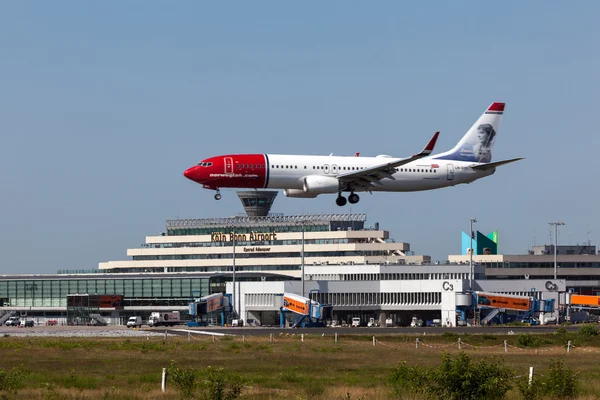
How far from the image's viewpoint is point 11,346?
9444 cm

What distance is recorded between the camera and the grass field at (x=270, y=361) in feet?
182

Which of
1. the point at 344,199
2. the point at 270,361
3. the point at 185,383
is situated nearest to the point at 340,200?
the point at 344,199

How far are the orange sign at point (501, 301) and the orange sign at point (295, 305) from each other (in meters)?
26.3

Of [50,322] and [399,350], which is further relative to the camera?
[50,322]

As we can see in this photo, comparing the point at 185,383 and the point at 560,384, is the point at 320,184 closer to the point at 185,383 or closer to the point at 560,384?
the point at 185,383

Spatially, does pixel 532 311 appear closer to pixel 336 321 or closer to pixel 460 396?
pixel 336 321

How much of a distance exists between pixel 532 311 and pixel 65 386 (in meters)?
112

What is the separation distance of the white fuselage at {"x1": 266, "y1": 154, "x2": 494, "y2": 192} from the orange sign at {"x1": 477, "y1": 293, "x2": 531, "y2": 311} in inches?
2162

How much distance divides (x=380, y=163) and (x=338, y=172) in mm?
4231

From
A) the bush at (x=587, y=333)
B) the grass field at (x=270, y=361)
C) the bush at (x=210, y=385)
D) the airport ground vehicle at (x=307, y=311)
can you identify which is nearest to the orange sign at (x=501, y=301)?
the airport ground vehicle at (x=307, y=311)

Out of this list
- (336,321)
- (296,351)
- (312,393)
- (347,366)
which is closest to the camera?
(312,393)

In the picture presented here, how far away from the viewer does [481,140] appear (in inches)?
4437

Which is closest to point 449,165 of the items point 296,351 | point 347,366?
point 296,351

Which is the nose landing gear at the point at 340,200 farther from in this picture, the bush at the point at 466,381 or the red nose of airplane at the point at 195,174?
the bush at the point at 466,381
